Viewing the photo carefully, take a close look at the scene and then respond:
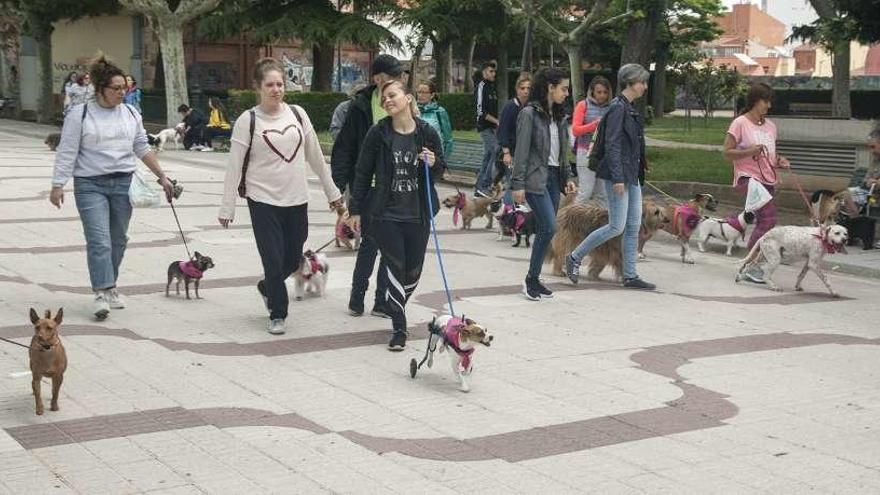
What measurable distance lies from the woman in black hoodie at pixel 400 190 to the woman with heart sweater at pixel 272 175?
0.56 metres

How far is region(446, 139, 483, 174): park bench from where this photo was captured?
71.6 feet

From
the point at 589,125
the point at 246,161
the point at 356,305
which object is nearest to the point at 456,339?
the point at 246,161

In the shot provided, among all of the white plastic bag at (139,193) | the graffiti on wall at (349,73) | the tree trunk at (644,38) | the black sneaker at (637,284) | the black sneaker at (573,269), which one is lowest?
the black sneaker at (637,284)

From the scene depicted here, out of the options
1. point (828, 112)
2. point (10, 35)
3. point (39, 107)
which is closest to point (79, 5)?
point (39, 107)

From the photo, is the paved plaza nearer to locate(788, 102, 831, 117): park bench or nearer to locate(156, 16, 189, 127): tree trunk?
locate(788, 102, 831, 117): park bench

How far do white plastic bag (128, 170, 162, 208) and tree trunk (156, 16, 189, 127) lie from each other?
1003 inches

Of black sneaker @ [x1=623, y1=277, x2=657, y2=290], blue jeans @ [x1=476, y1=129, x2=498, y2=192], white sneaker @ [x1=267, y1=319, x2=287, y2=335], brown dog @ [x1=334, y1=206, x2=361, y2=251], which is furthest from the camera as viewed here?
blue jeans @ [x1=476, y1=129, x2=498, y2=192]

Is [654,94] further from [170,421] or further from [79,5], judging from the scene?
[170,421]

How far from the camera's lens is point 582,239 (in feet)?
37.9

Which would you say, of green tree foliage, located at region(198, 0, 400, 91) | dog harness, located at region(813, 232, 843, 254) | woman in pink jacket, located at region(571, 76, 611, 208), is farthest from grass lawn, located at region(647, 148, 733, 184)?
green tree foliage, located at region(198, 0, 400, 91)

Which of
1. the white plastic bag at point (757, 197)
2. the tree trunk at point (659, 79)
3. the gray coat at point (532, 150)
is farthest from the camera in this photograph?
the tree trunk at point (659, 79)

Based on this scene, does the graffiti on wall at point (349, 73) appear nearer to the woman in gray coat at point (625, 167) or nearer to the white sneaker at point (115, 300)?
the woman in gray coat at point (625, 167)

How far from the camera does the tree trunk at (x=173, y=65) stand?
34344 millimetres

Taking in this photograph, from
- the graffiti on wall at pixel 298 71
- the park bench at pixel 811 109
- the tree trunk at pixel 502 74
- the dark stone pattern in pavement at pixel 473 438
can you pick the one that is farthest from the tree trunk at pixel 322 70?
the dark stone pattern in pavement at pixel 473 438
